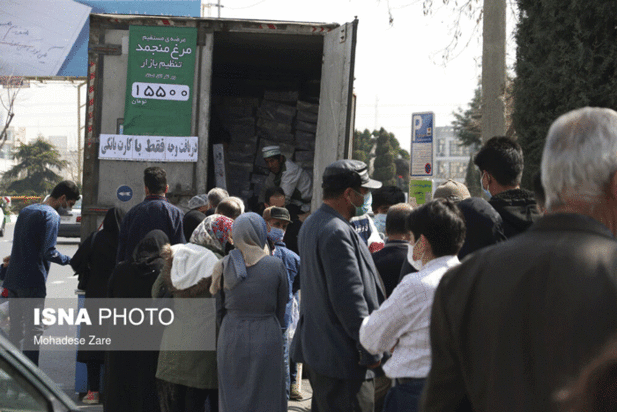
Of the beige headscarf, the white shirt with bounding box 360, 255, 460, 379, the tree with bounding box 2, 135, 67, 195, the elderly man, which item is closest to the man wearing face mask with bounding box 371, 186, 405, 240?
the elderly man

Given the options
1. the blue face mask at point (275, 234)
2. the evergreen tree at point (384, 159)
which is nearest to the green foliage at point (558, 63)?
the blue face mask at point (275, 234)

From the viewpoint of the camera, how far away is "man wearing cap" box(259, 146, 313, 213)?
10.0 m

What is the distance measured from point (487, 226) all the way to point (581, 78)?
3803mm

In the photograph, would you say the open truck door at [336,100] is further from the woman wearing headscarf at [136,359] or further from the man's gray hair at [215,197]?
the woman wearing headscarf at [136,359]

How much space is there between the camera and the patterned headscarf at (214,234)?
17.2 ft

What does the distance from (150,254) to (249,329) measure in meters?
1.12

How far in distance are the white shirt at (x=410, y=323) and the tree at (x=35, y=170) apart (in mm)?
65354

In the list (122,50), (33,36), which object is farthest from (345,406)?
(33,36)

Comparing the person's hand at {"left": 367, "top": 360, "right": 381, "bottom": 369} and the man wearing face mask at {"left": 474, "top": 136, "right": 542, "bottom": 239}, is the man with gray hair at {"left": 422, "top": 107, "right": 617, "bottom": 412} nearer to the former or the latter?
the person's hand at {"left": 367, "top": 360, "right": 381, "bottom": 369}

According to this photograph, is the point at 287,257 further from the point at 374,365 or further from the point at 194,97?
the point at 194,97

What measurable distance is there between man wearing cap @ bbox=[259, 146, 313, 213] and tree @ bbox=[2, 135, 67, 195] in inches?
2295

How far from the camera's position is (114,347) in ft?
18.3

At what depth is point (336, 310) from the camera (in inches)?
147

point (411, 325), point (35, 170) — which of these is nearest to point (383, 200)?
point (411, 325)
